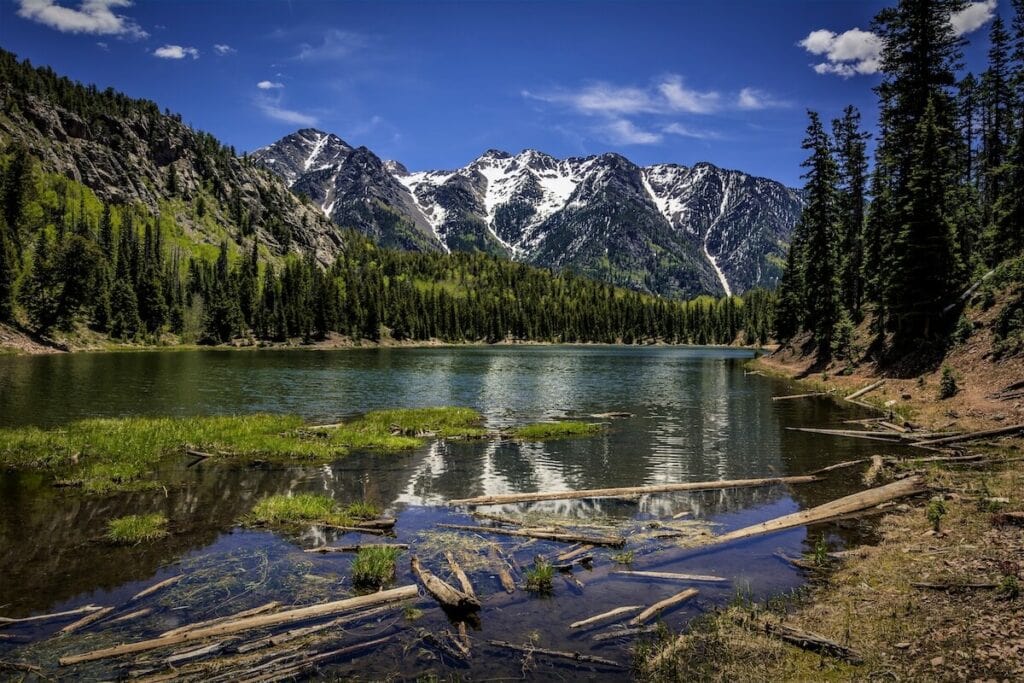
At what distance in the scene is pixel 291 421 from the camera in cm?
4119

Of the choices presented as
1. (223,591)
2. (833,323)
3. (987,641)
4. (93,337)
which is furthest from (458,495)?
(93,337)

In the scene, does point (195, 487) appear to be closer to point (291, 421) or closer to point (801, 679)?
point (291, 421)

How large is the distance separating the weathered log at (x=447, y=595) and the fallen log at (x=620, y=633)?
3.09 meters

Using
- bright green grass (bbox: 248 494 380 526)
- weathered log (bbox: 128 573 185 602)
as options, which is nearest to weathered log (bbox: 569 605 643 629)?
bright green grass (bbox: 248 494 380 526)

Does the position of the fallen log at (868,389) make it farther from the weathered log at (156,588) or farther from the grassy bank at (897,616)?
the weathered log at (156,588)

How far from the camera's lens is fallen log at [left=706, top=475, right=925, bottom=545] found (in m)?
19.1

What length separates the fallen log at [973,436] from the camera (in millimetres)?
29172

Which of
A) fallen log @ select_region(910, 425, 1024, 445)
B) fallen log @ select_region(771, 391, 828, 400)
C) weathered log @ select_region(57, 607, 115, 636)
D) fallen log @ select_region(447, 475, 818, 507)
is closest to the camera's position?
weathered log @ select_region(57, 607, 115, 636)

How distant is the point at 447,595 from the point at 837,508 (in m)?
15.3

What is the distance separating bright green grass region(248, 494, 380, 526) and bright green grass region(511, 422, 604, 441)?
17.7 metres

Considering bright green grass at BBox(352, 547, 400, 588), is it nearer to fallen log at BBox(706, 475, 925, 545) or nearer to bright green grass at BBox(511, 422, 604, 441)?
fallen log at BBox(706, 475, 925, 545)

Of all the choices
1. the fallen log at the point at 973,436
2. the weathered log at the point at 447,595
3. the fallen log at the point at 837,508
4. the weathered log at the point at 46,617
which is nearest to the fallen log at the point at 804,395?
the fallen log at the point at 973,436

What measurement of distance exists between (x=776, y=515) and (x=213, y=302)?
199899 mm

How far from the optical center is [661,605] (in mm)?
13656
